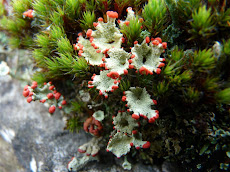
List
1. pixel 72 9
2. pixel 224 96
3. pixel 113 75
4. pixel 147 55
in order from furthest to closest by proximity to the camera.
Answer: pixel 72 9
pixel 147 55
pixel 113 75
pixel 224 96

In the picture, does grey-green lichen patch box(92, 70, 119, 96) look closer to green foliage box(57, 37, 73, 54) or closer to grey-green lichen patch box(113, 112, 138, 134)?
grey-green lichen patch box(113, 112, 138, 134)

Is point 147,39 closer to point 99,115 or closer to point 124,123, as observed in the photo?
point 124,123

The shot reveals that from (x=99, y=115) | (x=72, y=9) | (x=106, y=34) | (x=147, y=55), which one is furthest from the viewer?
(x=99, y=115)

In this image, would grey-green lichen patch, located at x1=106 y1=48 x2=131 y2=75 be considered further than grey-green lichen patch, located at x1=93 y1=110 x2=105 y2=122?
No

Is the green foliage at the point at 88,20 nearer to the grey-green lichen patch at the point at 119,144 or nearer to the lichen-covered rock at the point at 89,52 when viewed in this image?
the lichen-covered rock at the point at 89,52

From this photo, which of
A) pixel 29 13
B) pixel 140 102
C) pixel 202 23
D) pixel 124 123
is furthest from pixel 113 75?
pixel 29 13

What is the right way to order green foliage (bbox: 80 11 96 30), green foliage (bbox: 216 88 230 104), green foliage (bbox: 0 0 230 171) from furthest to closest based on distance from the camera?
green foliage (bbox: 80 11 96 30) → green foliage (bbox: 0 0 230 171) → green foliage (bbox: 216 88 230 104)

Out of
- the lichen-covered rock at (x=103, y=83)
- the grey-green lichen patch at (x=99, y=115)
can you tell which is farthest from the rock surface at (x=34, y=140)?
the lichen-covered rock at (x=103, y=83)

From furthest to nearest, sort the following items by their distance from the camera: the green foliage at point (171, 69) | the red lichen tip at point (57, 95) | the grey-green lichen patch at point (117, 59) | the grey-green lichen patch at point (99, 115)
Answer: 1. the red lichen tip at point (57, 95)
2. the grey-green lichen patch at point (99, 115)
3. the grey-green lichen patch at point (117, 59)
4. the green foliage at point (171, 69)

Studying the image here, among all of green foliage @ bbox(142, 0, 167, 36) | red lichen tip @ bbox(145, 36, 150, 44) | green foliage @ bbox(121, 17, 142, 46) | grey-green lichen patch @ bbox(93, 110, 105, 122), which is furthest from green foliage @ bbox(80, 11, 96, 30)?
grey-green lichen patch @ bbox(93, 110, 105, 122)
